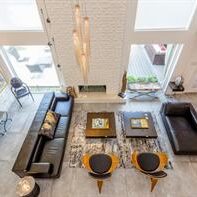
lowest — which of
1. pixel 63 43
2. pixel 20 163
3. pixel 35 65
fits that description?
pixel 20 163

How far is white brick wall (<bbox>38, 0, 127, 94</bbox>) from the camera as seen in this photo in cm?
460

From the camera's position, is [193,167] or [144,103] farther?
[144,103]

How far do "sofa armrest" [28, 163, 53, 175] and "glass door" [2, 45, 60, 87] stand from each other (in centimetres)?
378

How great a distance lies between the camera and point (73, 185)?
4234 millimetres

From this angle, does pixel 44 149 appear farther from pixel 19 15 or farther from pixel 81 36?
pixel 19 15

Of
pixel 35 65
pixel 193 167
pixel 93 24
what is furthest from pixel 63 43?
pixel 193 167

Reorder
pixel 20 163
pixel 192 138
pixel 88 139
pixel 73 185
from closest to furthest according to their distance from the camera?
1. pixel 20 163
2. pixel 73 185
3. pixel 192 138
4. pixel 88 139

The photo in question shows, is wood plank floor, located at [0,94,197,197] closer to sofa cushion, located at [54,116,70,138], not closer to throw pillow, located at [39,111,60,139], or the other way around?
sofa cushion, located at [54,116,70,138]

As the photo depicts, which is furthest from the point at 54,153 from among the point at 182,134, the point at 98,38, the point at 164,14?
the point at 164,14

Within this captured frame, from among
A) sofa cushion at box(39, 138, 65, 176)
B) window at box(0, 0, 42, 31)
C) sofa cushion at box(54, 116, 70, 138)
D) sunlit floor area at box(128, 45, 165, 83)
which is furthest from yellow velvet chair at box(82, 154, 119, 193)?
sunlit floor area at box(128, 45, 165, 83)

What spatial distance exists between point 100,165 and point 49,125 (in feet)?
6.62

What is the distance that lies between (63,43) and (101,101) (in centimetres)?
274

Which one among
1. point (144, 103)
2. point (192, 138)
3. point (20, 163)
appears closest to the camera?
point (20, 163)

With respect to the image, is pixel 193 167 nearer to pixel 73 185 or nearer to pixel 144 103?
pixel 144 103
